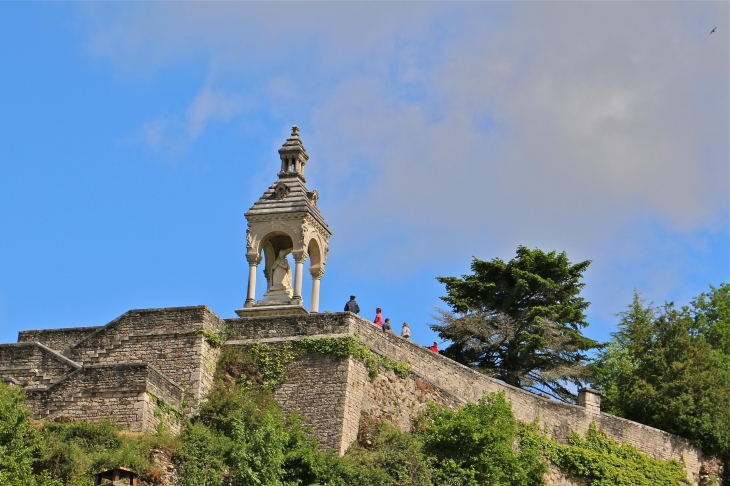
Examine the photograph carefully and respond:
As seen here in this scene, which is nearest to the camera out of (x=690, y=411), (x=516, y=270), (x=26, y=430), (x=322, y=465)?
(x=26, y=430)

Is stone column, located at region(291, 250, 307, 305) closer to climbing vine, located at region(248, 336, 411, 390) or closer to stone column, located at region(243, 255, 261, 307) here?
stone column, located at region(243, 255, 261, 307)

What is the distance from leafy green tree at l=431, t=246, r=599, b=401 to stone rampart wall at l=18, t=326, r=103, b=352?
38.1 feet

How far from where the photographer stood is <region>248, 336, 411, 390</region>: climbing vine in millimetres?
31422

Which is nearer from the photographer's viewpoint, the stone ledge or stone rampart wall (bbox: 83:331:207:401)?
stone rampart wall (bbox: 83:331:207:401)

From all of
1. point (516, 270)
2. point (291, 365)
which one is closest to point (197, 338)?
point (291, 365)

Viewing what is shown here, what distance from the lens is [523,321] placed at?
4116cm

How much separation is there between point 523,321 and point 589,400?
464 centimetres

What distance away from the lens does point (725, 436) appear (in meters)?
39.2

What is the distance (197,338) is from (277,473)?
4.64 m

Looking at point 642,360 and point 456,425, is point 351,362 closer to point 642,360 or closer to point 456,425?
point 456,425

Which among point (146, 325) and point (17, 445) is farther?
point (146, 325)

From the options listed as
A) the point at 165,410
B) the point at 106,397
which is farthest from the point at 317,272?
the point at 106,397

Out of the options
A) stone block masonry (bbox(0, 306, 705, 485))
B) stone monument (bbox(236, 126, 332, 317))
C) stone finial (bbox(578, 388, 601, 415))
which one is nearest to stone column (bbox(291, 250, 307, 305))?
stone monument (bbox(236, 126, 332, 317))

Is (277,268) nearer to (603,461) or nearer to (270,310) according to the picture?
(270,310)
